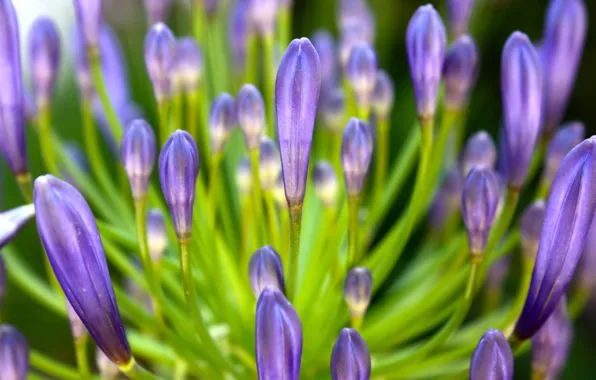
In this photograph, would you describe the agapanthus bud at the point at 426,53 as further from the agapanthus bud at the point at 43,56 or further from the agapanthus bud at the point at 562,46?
the agapanthus bud at the point at 43,56

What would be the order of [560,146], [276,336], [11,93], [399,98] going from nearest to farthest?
[276,336] → [11,93] → [560,146] → [399,98]

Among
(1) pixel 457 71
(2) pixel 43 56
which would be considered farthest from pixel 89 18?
(1) pixel 457 71

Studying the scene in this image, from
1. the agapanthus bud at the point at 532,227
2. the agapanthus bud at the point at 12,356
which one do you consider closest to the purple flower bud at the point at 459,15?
the agapanthus bud at the point at 532,227

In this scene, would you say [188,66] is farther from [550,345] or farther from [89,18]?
[550,345]

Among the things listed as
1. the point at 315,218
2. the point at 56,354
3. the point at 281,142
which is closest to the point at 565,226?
the point at 281,142

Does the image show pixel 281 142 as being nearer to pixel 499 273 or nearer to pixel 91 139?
pixel 91 139

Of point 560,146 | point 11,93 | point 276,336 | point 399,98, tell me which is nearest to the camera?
point 276,336
